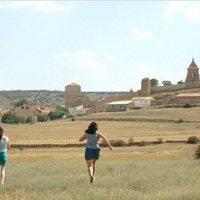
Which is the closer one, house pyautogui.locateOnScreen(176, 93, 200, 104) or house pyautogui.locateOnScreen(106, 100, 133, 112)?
house pyautogui.locateOnScreen(176, 93, 200, 104)

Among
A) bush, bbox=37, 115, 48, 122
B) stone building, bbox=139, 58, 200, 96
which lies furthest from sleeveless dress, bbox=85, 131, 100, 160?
stone building, bbox=139, 58, 200, 96

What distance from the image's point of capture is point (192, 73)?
585ft

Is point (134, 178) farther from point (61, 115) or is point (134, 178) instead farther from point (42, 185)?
point (61, 115)

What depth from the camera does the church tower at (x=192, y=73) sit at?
17625cm

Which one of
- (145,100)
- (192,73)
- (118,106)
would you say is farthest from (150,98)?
(192,73)

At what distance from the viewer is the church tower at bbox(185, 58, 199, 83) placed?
578 ft

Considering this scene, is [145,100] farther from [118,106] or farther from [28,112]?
[28,112]

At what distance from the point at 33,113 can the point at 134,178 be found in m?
154

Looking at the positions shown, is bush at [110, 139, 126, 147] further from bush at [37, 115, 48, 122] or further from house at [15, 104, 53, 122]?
house at [15, 104, 53, 122]

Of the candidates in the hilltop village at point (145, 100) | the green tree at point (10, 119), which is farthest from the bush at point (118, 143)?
the green tree at point (10, 119)

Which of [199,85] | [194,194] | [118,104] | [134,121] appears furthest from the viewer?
[199,85]

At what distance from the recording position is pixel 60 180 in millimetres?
16125

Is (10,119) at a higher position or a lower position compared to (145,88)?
lower

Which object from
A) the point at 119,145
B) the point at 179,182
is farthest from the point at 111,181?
the point at 119,145
